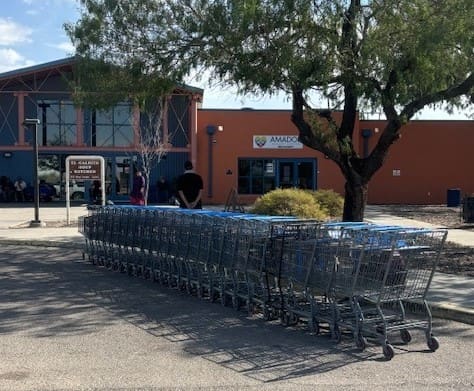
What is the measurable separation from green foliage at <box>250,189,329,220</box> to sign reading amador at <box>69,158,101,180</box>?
5.70 m

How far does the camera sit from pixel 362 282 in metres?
6.69

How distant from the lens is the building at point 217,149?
33.8 meters

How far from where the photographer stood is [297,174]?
34.2 meters

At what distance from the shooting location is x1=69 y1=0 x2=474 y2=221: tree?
35.3ft

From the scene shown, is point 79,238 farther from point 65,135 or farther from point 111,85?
point 65,135

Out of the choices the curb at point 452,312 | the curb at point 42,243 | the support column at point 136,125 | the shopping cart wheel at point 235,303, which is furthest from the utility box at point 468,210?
the support column at point 136,125

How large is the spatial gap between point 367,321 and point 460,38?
Result: 6066mm

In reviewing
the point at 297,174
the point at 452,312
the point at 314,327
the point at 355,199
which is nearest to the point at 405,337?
the point at 314,327

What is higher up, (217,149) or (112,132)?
(112,132)

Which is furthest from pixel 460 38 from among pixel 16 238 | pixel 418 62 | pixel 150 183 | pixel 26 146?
pixel 26 146

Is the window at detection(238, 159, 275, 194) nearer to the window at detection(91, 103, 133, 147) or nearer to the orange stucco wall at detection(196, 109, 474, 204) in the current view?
the orange stucco wall at detection(196, 109, 474, 204)

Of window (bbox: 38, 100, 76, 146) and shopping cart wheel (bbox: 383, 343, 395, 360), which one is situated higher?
window (bbox: 38, 100, 76, 146)

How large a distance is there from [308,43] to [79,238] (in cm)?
865

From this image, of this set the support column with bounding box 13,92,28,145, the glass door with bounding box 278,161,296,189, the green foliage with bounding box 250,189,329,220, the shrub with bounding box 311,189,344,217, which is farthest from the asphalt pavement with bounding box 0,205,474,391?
the support column with bounding box 13,92,28,145
